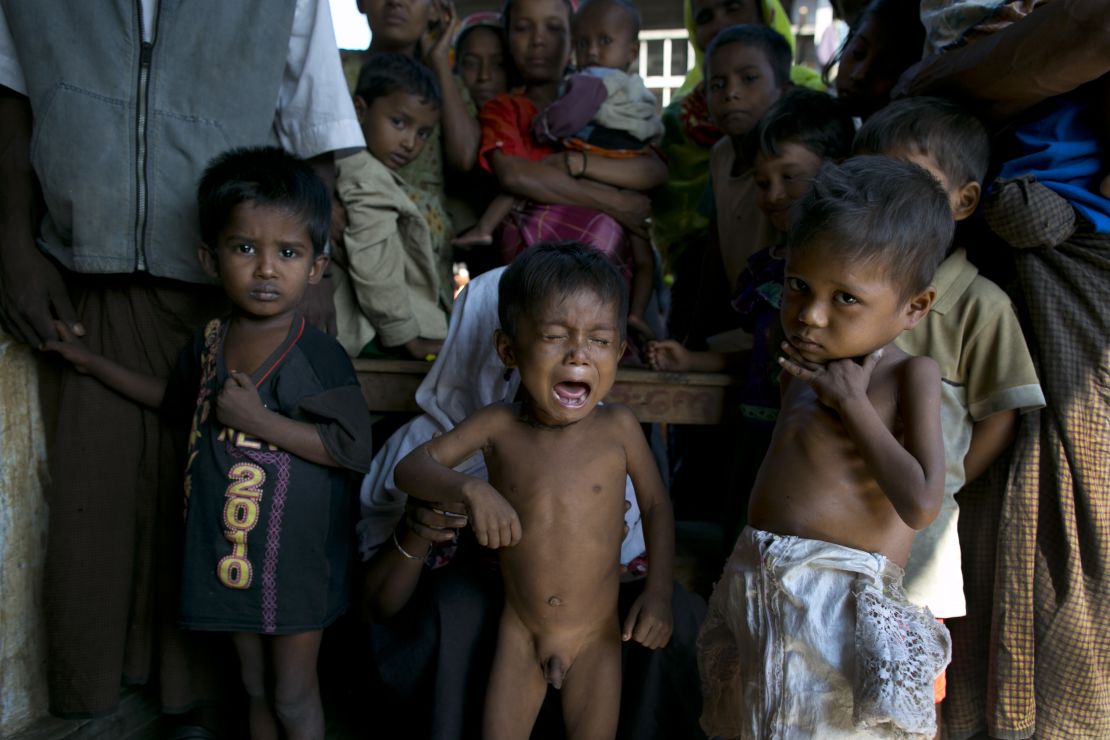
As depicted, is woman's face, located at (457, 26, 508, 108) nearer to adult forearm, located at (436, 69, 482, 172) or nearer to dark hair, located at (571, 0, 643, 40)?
adult forearm, located at (436, 69, 482, 172)

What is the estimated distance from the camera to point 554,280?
189 centimetres

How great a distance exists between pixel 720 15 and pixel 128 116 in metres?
2.56

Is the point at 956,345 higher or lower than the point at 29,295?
lower

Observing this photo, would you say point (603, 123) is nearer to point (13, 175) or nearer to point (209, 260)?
point (209, 260)

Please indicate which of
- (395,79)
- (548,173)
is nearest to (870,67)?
(548,173)

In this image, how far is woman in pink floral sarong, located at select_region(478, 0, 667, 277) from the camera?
322 centimetres

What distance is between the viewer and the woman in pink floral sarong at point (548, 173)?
10.6 ft

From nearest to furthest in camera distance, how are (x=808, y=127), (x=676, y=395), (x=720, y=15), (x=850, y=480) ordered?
(x=850, y=480), (x=808, y=127), (x=676, y=395), (x=720, y=15)

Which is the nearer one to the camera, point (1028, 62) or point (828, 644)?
point (828, 644)

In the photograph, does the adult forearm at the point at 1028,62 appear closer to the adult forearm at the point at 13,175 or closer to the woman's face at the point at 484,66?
the woman's face at the point at 484,66

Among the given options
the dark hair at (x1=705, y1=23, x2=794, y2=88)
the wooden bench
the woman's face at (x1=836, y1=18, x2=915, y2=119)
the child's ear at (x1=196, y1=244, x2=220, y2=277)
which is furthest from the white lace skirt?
the dark hair at (x1=705, y1=23, x2=794, y2=88)

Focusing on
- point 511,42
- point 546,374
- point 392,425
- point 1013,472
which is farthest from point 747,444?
point 511,42

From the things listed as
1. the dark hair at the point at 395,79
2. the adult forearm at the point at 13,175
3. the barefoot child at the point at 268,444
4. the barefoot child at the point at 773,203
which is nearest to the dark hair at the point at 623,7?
the dark hair at the point at 395,79

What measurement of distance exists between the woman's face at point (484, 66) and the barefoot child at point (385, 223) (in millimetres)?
677
